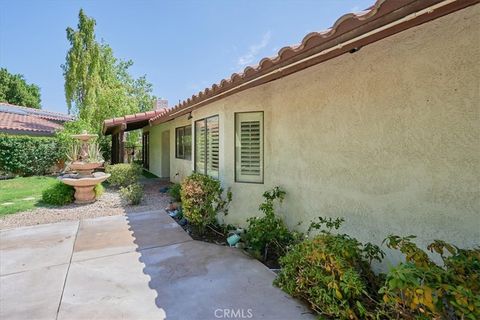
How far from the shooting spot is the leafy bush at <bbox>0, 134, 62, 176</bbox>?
1580 centimetres

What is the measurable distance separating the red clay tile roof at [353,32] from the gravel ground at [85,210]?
6.58 metres

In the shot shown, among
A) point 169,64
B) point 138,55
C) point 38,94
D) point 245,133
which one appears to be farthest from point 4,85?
point 245,133

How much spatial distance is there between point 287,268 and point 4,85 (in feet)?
160

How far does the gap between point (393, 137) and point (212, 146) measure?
4912mm

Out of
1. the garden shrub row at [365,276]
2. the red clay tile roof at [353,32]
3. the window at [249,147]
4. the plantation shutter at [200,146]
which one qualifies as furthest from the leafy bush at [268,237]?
the plantation shutter at [200,146]

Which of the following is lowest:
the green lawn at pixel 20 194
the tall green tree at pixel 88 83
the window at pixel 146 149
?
the green lawn at pixel 20 194

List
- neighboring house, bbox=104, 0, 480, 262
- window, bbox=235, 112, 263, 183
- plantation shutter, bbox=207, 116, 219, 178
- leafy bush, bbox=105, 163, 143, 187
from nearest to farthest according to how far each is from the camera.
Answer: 1. neighboring house, bbox=104, 0, 480, 262
2. window, bbox=235, 112, 263, 183
3. plantation shutter, bbox=207, 116, 219, 178
4. leafy bush, bbox=105, 163, 143, 187

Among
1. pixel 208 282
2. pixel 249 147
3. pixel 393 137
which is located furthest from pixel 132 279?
pixel 393 137

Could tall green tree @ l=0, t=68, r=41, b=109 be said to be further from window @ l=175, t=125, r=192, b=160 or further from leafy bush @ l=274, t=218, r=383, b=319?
leafy bush @ l=274, t=218, r=383, b=319

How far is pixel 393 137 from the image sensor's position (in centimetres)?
341

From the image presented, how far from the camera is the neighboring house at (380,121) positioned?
8.82 feet

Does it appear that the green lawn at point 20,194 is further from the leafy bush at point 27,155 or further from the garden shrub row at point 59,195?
the leafy bush at point 27,155

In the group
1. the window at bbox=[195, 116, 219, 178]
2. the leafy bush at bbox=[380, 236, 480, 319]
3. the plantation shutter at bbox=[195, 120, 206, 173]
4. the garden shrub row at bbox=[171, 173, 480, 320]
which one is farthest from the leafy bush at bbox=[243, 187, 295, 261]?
the plantation shutter at bbox=[195, 120, 206, 173]

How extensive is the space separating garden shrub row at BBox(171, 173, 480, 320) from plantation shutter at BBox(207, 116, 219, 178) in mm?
2199
